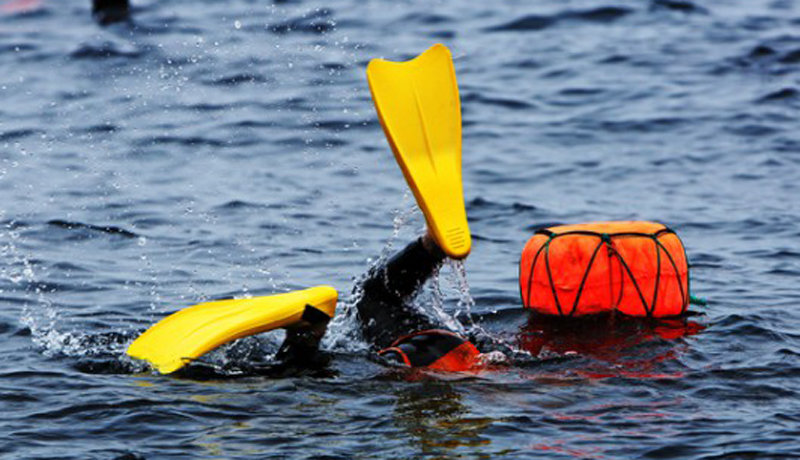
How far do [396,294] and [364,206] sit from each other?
160 inches

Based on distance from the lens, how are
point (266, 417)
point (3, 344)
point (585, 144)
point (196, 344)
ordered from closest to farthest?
1. point (266, 417)
2. point (196, 344)
3. point (3, 344)
4. point (585, 144)

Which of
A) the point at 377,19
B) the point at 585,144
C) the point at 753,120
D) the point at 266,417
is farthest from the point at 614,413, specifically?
the point at 377,19

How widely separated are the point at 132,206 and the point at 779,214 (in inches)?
212

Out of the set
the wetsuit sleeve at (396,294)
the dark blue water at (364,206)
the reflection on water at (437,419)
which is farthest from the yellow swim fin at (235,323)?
the reflection on water at (437,419)

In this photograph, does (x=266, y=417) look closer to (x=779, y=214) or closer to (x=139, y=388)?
(x=139, y=388)

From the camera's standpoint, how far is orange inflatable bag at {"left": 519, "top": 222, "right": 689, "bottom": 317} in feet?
23.5

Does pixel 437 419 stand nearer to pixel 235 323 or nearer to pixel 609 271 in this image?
pixel 235 323

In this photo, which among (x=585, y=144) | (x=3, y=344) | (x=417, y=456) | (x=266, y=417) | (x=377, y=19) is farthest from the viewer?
(x=377, y=19)

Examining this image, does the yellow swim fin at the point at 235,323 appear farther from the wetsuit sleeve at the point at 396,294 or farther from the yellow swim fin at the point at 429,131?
the yellow swim fin at the point at 429,131

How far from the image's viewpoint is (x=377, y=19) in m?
17.5

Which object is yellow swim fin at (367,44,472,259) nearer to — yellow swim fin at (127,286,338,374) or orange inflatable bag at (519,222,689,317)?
yellow swim fin at (127,286,338,374)

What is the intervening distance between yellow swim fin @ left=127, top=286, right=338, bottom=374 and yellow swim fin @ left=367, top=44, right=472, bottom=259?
68 cm

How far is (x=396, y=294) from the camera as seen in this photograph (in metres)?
6.76

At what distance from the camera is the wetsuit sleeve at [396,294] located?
21.7 feet
